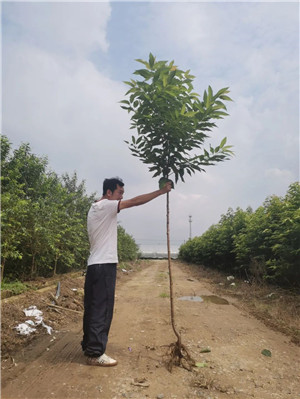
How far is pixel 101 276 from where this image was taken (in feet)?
11.7

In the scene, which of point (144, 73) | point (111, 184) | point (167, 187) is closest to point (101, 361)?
point (111, 184)

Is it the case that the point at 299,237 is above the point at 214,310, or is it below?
above

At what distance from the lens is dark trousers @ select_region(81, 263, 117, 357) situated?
344cm

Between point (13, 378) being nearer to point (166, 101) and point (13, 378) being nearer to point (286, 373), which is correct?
point (286, 373)

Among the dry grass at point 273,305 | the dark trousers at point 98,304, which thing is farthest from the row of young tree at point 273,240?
the dark trousers at point 98,304

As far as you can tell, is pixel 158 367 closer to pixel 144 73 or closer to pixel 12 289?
pixel 144 73

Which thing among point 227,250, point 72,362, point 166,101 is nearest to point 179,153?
point 166,101

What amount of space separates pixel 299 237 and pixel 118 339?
527 centimetres

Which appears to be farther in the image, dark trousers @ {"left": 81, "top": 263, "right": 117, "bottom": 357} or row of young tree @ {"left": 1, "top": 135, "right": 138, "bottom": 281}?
row of young tree @ {"left": 1, "top": 135, "right": 138, "bottom": 281}

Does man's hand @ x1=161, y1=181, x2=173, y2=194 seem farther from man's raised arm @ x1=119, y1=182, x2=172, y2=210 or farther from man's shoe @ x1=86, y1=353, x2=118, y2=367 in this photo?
man's shoe @ x1=86, y1=353, x2=118, y2=367

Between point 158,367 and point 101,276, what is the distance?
4.18 ft

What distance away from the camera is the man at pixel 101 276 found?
3.43 metres

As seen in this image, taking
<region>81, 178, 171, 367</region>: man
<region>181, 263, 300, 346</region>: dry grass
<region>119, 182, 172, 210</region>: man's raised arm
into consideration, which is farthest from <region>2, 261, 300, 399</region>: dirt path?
<region>119, 182, 172, 210</region>: man's raised arm

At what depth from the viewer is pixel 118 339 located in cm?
457
